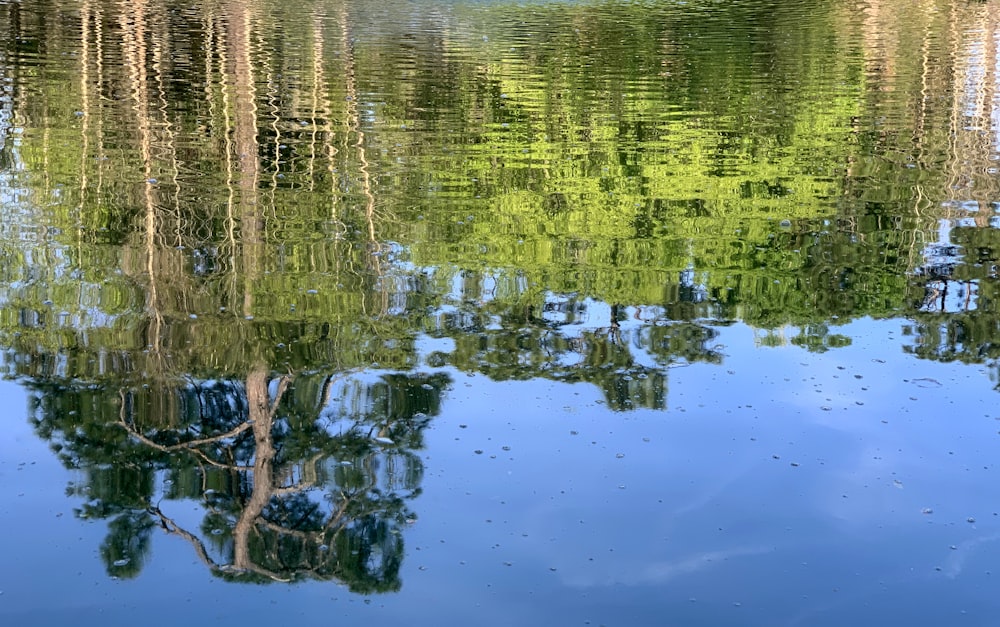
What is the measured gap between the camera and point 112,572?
561 centimetres

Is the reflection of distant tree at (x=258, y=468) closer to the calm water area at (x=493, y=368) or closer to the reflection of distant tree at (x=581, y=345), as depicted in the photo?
the calm water area at (x=493, y=368)

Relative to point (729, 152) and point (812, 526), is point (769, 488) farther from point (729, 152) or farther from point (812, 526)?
point (729, 152)

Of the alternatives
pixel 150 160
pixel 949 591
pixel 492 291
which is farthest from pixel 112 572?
pixel 150 160

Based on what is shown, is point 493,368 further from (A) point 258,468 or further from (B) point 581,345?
(A) point 258,468

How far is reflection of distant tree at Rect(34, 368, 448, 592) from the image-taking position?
5840 millimetres

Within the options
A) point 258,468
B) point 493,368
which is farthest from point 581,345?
point 258,468

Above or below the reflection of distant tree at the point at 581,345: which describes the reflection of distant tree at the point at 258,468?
below

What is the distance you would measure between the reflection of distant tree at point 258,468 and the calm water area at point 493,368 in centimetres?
2

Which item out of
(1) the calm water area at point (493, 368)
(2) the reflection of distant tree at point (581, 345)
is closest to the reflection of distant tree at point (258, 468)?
(1) the calm water area at point (493, 368)

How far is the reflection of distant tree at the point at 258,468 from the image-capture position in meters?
5.84

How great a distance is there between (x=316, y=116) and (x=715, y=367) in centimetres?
1042

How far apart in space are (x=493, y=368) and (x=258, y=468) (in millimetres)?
2015

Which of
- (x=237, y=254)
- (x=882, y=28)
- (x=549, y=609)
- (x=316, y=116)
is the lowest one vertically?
(x=549, y=609)

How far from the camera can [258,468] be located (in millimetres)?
6656
